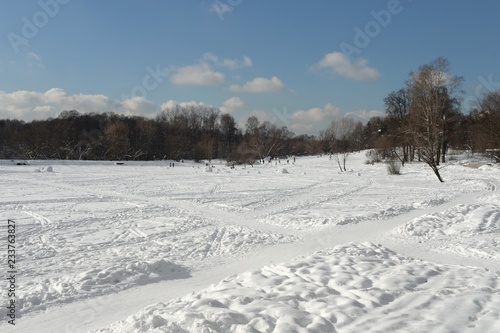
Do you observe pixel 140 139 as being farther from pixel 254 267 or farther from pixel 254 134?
pixel 254 267

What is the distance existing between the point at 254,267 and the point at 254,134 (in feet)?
249

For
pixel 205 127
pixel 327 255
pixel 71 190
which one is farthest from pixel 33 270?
pixel 205 127

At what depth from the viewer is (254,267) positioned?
308 inches

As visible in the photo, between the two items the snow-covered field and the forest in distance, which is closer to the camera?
the snow-covered field

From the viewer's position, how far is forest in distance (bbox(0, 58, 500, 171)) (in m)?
39.9

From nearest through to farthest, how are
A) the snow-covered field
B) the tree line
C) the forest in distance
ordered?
the snow-covered field
the forest in distance
the tree line

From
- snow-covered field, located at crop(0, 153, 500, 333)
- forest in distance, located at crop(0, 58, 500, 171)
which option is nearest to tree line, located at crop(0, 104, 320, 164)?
forest in distance, located at crop(0, 58, 500, 171)

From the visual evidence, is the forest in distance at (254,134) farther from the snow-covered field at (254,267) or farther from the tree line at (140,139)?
the snow-covered field at (254,267)

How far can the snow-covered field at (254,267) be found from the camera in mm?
4574

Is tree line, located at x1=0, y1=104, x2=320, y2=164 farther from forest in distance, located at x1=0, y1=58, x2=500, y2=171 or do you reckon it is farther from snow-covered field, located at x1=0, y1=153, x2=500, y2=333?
snow-covered field, located at x1=0, y1=153, x2=500, y2=333

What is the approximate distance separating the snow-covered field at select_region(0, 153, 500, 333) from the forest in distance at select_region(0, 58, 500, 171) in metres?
18.8

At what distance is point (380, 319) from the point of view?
14.4ft

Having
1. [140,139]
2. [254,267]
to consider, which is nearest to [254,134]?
[140,139]

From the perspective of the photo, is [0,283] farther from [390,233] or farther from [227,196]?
[227,196]
